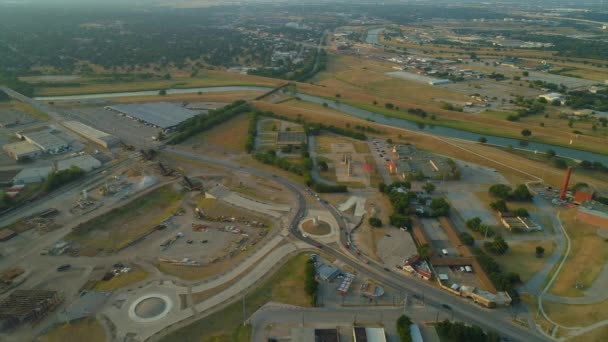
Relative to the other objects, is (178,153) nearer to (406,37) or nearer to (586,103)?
(586,103)

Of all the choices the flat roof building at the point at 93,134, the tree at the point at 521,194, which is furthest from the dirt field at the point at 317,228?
the flat roof building at the point at 93,134

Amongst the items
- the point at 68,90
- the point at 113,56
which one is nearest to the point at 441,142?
the point at 68,90

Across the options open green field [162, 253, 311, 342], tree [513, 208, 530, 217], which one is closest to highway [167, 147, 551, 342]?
open green field [162, 253, 311, 342]

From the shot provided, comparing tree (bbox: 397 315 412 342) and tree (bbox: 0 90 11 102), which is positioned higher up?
tree (bbox: 0 90 11 102)

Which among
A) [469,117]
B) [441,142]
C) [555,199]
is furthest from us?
[469,117]

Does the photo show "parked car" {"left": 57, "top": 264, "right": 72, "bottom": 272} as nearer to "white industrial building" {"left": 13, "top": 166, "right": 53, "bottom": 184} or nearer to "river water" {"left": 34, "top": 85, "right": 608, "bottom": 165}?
"white industrial building" {"left": 13, "top": 166, "right": 53, "bottom": 184}

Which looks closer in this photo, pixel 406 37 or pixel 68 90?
pixel 68 90
